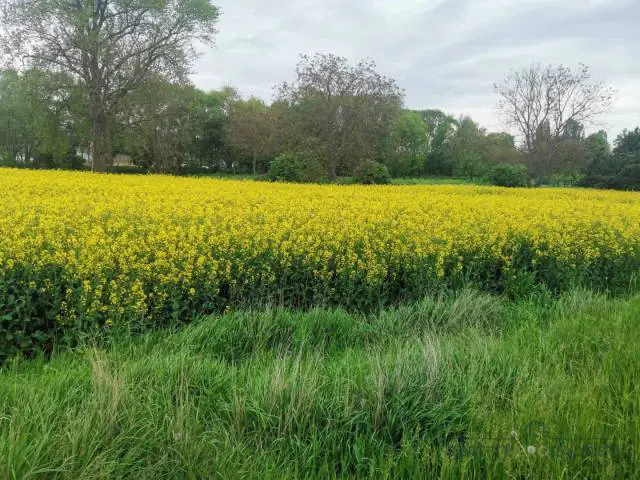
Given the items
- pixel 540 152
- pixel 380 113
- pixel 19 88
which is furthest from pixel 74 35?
pixel 540 152

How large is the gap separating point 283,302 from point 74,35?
2126 centimetres

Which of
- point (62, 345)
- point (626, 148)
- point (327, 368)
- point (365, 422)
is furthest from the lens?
point (626, 148)

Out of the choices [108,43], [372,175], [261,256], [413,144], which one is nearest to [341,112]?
[372,175]

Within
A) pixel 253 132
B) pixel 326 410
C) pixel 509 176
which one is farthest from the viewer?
pixel 253 132

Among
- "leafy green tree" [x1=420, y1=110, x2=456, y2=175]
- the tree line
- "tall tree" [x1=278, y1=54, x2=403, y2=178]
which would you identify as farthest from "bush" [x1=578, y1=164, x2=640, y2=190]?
"leafy green tree" [x1=420, y1=110, x2=456, y2=175]

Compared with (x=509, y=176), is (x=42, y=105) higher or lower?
higher

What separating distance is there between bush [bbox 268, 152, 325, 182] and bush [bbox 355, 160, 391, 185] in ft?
6.94

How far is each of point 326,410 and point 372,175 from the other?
20187mm

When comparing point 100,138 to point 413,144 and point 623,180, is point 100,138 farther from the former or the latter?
point 413,144

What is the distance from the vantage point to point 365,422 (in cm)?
231

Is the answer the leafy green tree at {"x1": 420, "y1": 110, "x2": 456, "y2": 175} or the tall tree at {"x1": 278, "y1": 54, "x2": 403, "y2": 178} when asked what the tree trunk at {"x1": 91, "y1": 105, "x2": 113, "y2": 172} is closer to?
the tall tree at {"x1": 278, "y1": 54, "x2": 403, "y2": 178}

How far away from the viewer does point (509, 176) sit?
25.7 m

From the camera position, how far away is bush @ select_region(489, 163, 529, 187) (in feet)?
83.9

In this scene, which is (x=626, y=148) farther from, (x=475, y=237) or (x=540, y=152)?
(x=475, y=237)
